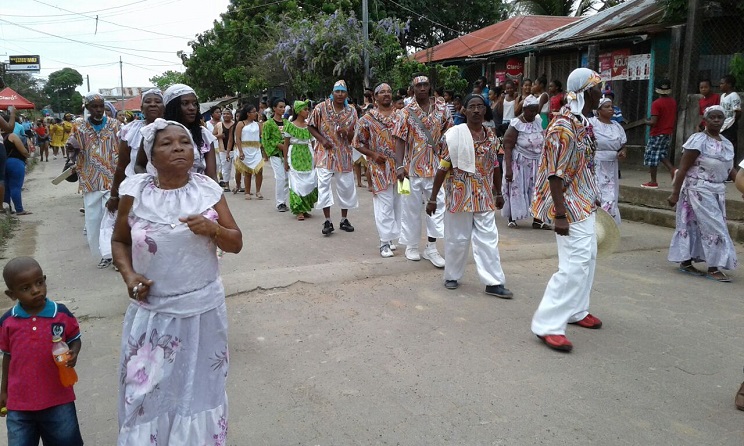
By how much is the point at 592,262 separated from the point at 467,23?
3022cm

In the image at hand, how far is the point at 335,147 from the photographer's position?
8.70 metres

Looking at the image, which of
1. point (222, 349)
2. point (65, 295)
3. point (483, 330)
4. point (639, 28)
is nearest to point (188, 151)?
point (222, 349)

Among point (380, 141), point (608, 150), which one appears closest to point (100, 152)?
point (380, 141)

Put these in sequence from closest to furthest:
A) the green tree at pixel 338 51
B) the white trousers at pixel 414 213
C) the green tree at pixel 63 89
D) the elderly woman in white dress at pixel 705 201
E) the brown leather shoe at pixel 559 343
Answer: the brown leather shoe at pixel 559 343
the elderly woman in white dress at pixel 705 201
the white trousers at pixel 414 213
the green tree at pixel 338 51
the green tree at pixel 63 89

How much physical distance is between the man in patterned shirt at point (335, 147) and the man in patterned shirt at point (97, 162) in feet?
8.66

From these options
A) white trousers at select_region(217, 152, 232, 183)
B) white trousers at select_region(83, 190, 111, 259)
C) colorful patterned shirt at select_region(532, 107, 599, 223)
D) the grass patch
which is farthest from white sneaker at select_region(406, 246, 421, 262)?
white trousers at select_region(217, 152, 232, 183)

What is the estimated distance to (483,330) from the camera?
4820 mm

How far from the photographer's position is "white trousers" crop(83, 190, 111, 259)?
709 cm

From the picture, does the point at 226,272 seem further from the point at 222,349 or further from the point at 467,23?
the point at 467,23

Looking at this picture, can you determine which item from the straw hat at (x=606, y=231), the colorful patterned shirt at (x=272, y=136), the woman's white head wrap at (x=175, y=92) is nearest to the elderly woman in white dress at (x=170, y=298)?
the woman's white head wrap at (x=175, y=92)

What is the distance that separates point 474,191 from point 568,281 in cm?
142

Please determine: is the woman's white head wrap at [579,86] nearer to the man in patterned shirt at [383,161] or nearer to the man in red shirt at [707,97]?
the man in patterned shirt at [383,161]

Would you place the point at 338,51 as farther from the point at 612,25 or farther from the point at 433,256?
the point at 433,256

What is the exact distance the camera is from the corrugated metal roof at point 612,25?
13.0m
